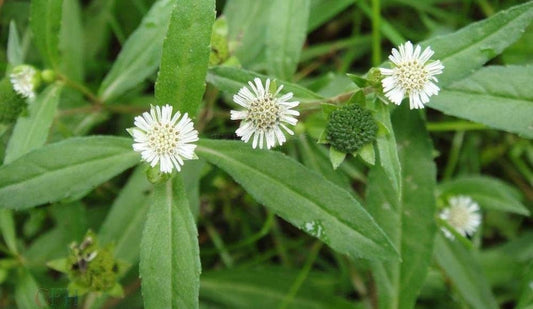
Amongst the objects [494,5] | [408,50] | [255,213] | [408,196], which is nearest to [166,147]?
[408,50]

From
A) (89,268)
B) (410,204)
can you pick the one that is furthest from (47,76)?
(410,204)

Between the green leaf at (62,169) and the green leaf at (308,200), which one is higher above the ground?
the green leaf at (308,200)

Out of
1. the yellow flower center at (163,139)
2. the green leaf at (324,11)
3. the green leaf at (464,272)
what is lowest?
the yellow flower center at (163,139)

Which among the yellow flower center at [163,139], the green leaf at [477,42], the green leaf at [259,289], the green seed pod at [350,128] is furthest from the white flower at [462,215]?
the yellow flower center at [163,139]

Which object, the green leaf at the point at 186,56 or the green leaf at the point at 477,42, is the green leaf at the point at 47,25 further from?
the green leaf at the point at 477,42

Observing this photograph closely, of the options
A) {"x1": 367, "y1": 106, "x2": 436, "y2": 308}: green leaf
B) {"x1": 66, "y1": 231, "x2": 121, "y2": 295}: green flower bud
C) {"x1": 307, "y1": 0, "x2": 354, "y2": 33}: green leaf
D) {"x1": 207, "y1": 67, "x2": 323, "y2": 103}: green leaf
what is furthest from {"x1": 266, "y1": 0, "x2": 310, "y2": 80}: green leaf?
{"x1": 66, "y1": 231, "x2": 121, "y2": 295}: green flower bud

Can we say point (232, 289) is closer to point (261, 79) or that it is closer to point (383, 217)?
point (383, 217)

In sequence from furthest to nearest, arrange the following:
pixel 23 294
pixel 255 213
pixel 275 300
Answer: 1. pixel 255 213
2. pixel 275 300
3. pixel 23 294

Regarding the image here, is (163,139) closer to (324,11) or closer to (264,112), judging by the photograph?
(264,112)
